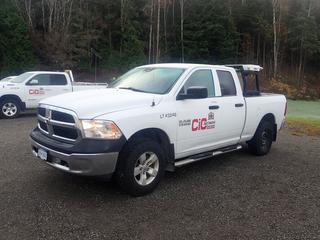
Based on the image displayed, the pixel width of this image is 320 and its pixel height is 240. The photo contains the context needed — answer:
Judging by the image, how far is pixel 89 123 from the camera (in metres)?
4.80

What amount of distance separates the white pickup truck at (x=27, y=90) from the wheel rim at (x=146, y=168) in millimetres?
8361

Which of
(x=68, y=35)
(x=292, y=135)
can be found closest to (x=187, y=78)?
(x=292, y=135)

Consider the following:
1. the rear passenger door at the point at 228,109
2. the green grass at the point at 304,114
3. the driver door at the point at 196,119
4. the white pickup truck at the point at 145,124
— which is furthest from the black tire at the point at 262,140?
the green grass at the point at 304,114

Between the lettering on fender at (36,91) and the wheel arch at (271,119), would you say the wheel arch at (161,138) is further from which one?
the lettering on fender at (36,91)

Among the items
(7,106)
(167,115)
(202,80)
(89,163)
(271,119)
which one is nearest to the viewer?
(89,163)

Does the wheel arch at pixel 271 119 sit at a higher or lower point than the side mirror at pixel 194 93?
lower

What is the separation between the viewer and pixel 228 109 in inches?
263

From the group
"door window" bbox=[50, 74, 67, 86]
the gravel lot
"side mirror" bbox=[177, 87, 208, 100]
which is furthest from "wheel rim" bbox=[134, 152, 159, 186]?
"door window" bbox=[50, 74, 67, 86]

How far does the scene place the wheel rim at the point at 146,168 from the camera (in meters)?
5.25

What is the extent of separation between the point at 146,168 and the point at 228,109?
6.88 ft

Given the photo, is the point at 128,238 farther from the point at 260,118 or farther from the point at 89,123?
the point at 260,118

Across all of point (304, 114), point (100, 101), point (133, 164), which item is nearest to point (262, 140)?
point (133, 164)

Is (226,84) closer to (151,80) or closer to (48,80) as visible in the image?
(151,80)

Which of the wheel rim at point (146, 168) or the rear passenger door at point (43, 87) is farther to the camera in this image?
the rear passenger door at point (43, 87)
